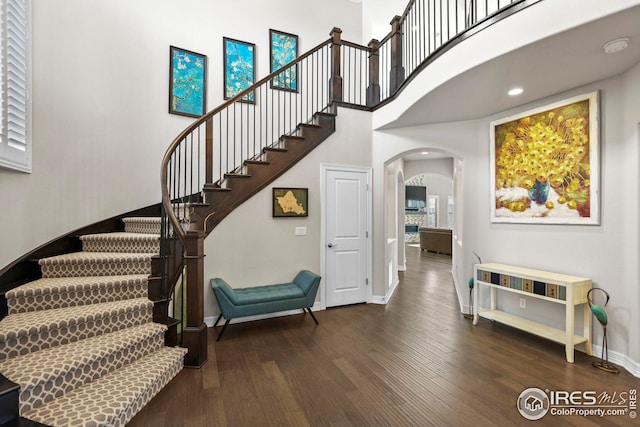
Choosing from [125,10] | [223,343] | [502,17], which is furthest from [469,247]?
[125,10]

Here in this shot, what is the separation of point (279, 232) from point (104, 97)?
287cm

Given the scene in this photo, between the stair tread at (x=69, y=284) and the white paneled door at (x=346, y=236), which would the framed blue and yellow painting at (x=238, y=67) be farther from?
the stair tread at (x=69, y=284)

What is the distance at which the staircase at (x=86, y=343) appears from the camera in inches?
67.8

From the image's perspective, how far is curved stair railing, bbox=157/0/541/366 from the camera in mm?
2654

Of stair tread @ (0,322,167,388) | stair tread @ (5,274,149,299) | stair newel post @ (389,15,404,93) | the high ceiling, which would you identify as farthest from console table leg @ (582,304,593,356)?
stair tread @ (5,274,149,299)

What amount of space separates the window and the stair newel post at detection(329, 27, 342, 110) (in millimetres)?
3482

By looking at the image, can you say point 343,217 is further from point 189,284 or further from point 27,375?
point 27,375

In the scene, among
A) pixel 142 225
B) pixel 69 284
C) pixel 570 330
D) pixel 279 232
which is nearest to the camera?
pixel 69 284

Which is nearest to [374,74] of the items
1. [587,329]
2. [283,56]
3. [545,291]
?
[283,56]

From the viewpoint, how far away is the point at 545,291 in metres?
2.93

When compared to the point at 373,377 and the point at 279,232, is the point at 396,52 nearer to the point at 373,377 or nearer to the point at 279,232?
the point at 279,232

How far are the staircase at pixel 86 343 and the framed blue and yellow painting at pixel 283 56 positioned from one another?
371 centimetres

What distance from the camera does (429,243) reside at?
34.2ft

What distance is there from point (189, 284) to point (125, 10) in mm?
4038
